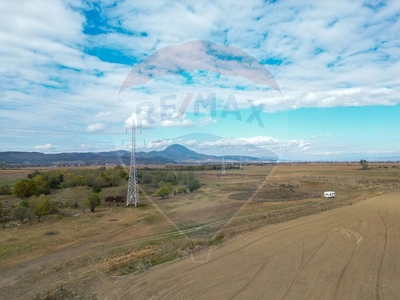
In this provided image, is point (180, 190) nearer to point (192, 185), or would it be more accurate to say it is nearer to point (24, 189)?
point (192, 185)

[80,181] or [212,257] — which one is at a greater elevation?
[80,181]

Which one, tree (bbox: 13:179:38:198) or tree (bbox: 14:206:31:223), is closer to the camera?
tree (bbox: 14:206:31:223)

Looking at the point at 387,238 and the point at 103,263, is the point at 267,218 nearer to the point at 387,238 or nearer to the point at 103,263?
the point at 387,238

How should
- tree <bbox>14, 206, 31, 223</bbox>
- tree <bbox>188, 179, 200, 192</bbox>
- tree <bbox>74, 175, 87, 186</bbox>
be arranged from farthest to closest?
tree <bbox>74, 175, 87, 186</bbox> < tree <bbox>188, 179, 200, 192</bbox> < tree <bbox>14, 206, 31, 223</bbox>

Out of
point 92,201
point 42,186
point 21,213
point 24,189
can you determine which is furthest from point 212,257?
point 42,186

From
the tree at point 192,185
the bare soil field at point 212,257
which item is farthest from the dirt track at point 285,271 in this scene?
the tree at point 192,185

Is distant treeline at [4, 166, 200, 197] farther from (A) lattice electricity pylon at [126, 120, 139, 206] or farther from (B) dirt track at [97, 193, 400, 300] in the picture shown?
(B) dirt track at [97, 193, 400, 300]

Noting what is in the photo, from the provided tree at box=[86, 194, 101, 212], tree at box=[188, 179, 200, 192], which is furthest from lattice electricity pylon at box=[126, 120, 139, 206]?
tree at box=[188, 179, 200, 192]
